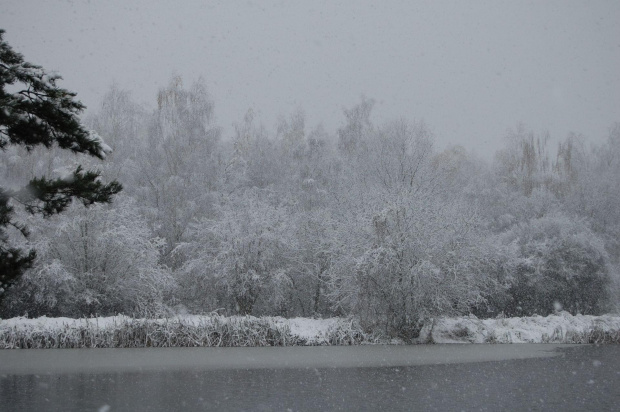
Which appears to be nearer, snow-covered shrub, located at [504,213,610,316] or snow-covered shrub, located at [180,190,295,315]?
snow-covered shrub, located at [180,190,295,315]

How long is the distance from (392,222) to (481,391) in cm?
1161

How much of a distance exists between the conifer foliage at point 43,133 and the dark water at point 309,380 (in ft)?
10.1

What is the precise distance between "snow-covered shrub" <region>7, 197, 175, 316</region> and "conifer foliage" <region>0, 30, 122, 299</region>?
52.7 ft

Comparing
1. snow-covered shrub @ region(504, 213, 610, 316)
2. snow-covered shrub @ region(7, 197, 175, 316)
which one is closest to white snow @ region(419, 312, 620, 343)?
snow-covered shrub @ region(504, 213, 610, 316)

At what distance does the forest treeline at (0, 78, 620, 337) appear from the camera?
2264 centimetres

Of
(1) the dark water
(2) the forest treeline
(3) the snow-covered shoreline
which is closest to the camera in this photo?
(1) the dark water

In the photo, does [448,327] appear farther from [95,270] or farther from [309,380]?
[95,270]

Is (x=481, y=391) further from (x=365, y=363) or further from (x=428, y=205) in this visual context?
(x=428, y=205)

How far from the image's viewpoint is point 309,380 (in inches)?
503

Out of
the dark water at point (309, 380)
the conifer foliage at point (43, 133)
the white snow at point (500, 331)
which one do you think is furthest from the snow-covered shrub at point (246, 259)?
the conifer foliage at point (43, 133)

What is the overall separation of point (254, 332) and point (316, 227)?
10216mm

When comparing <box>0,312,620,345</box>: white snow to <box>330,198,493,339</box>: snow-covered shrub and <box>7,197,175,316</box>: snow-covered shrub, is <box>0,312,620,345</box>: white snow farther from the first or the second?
<box>7,197,175,316</box>: snow-covered shrub

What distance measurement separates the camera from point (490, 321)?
25109 millimetres

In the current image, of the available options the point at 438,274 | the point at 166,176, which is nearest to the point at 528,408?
the point at 438,274
